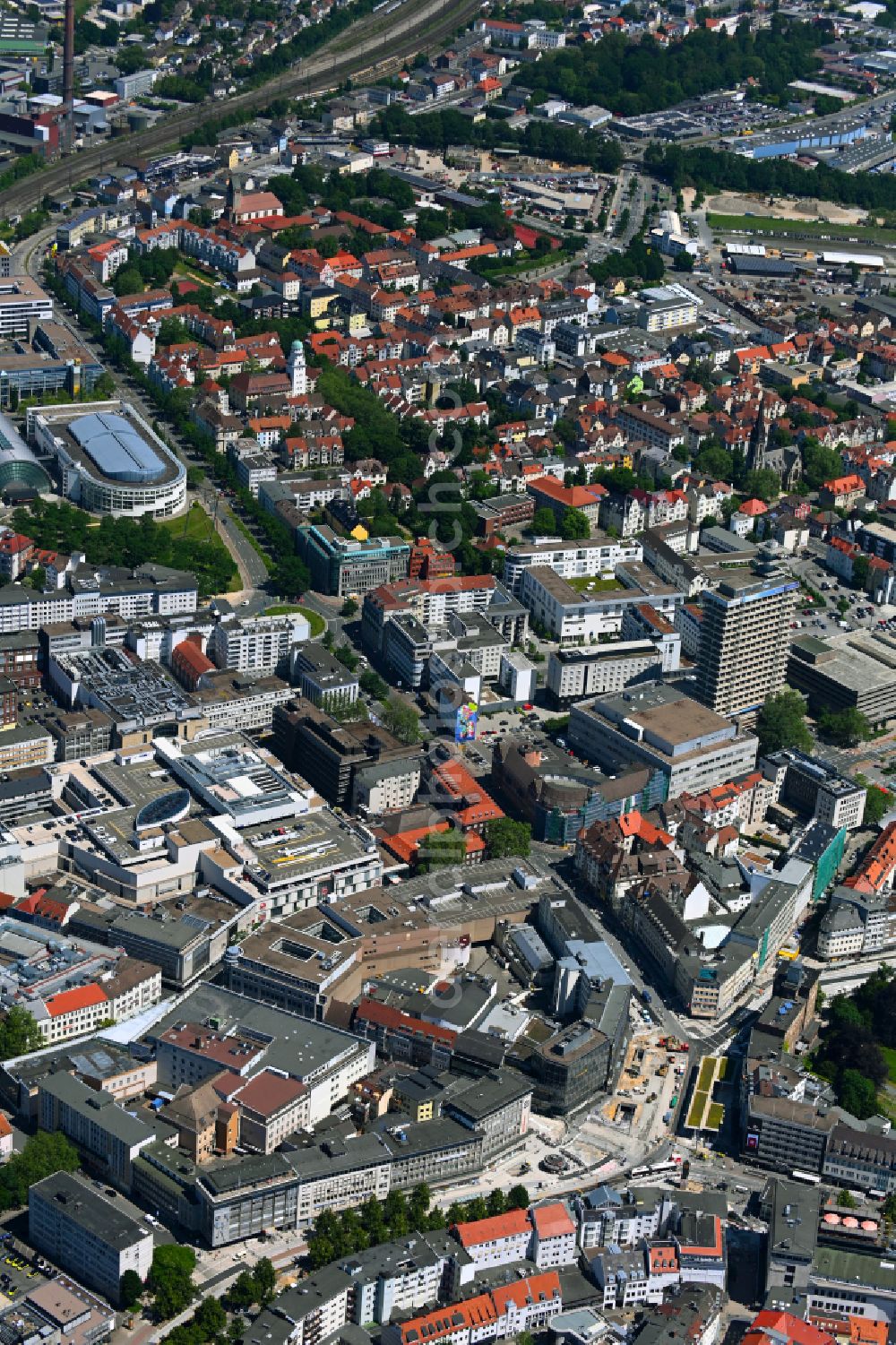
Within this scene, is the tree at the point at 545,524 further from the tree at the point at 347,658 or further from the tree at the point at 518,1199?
the tree at the point at 518,1199

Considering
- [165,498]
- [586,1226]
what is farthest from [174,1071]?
[165,498]

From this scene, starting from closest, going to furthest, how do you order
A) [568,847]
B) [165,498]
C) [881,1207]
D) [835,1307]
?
[835,1307]
[881,1207]
[568,847]
[165,498]

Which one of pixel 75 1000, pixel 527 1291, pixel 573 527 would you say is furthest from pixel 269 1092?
pixel 573 527

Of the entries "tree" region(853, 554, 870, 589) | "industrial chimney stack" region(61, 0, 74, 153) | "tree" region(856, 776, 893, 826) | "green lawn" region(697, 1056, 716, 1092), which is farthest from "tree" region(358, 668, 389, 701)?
"industrial chimney stack" region(61, 0, 74, 153)

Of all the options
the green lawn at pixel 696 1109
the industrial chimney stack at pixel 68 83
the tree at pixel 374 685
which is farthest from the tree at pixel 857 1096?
the industrial chimney stack at pixel 68 83

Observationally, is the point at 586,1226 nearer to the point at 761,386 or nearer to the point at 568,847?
the point at 568,847

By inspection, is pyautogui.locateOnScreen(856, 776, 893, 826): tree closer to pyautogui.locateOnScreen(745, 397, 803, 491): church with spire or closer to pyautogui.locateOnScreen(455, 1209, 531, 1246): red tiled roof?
pyautogui.locateOnScreen(455, 1209, 531, 1246): red tiled roof
